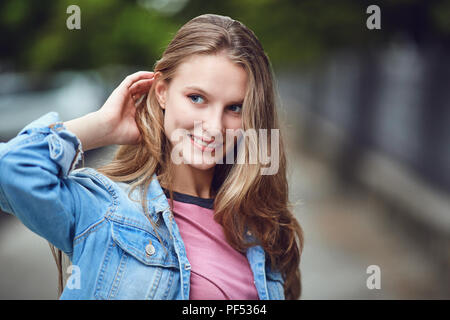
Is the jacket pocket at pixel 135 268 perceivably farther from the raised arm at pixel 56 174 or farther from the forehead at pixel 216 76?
the forehead at pixel 216 76

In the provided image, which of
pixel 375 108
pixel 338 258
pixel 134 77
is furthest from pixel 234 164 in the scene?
pixel 375 108

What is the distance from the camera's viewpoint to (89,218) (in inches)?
60.6

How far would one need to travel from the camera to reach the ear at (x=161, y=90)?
1739 mm

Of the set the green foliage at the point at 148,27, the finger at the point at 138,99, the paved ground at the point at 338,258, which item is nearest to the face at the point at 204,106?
the finger at the point at 138,99

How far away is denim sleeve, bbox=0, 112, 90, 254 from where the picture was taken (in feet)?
4.53

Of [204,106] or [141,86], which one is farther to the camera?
[141,86]

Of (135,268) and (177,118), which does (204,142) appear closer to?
(177,118)

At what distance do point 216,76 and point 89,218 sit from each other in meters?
0.55

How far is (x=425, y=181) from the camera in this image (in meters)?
6.63

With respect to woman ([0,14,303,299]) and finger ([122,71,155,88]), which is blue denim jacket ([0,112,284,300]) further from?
finger ([122,71,155,88])

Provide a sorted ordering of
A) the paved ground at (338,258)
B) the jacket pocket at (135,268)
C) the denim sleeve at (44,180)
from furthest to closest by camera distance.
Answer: the paved ground at (338,258), the jacket pocket at (135,268), the denim sleeve at (44,180)

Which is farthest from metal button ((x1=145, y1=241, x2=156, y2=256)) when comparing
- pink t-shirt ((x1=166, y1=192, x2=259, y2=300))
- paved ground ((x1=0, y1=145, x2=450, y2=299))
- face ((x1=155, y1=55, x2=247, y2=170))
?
paved ground ((x1=0, y1=145, x2=450, y2=299))

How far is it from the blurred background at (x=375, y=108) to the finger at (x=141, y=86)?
2.64 m
